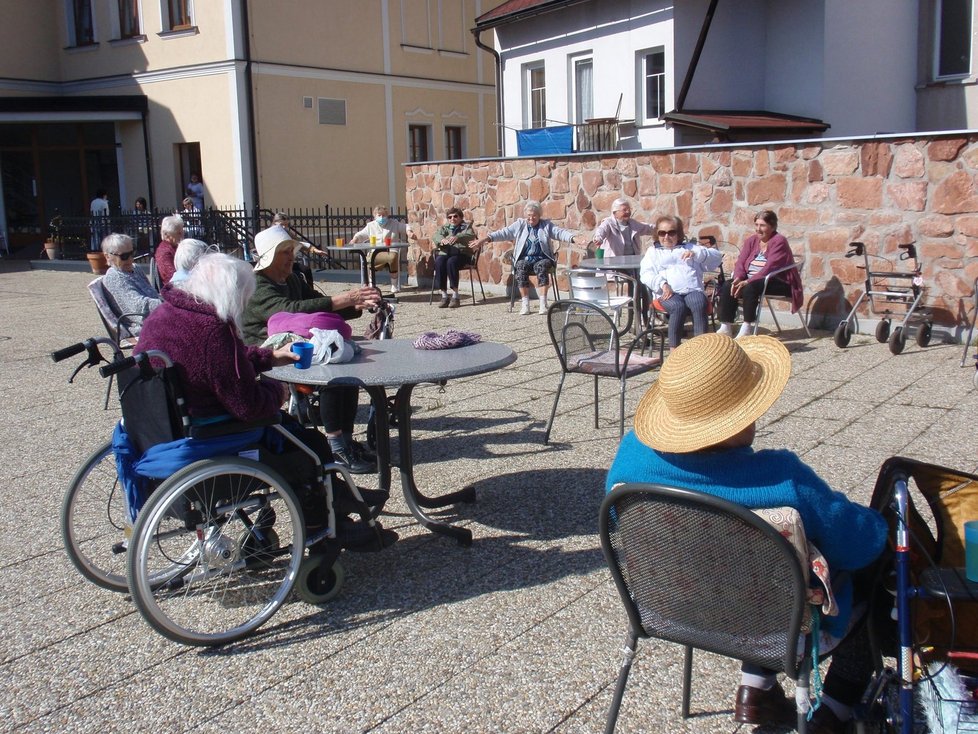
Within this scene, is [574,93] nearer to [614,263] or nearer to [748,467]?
[614,263]

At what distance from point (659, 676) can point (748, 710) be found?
0.42m

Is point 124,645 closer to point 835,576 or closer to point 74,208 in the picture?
point 835,576

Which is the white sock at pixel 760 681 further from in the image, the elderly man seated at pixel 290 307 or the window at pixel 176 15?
the window at pixel 176 15

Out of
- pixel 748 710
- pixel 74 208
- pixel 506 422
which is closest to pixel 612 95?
pixel 506 422

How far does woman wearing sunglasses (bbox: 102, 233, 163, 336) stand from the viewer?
6.91m

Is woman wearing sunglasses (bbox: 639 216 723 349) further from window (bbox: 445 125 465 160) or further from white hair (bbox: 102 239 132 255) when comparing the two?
window (bbox: 445 125 465 160)

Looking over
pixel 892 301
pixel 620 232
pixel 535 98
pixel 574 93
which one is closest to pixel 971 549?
pixel 892 301

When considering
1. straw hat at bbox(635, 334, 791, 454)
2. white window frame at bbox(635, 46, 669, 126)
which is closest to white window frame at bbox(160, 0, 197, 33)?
white window frame at bbox(635, 46, 669, 126)

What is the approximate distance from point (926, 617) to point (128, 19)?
81.1 feet

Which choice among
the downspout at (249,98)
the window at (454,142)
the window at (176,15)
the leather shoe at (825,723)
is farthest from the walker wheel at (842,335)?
the window at (454,142)

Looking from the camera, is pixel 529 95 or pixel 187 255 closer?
pixel 187 255

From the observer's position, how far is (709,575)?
2.32 metres

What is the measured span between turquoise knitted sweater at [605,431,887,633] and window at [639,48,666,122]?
15.8 metres

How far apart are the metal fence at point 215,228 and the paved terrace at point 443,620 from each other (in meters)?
10.7
